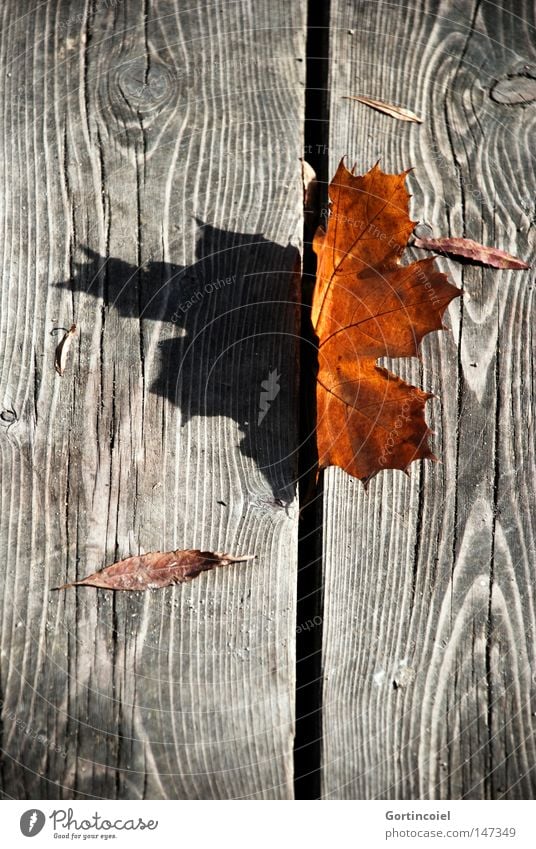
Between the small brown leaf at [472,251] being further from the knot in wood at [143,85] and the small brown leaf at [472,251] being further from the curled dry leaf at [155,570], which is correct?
the curled dry leaf at [155,570]

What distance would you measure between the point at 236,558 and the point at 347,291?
441 millimetres

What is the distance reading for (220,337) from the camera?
3.61 feet

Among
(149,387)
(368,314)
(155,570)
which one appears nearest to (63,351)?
(149,387)

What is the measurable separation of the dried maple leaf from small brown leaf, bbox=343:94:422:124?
17 cm

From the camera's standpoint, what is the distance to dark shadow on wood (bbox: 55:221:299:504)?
1094 mm

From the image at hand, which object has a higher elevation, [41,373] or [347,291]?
[347,291]

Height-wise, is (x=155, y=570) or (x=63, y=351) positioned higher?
(x=63, y=351)

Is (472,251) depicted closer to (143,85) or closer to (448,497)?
(448,497)

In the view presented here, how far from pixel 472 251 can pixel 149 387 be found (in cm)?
56

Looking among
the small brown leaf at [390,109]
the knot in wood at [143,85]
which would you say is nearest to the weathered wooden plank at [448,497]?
the small brown leaf at [390,109]

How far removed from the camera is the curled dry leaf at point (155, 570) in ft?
3.48

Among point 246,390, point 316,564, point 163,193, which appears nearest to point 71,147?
point 163,193

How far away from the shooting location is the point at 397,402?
1.04 metres
